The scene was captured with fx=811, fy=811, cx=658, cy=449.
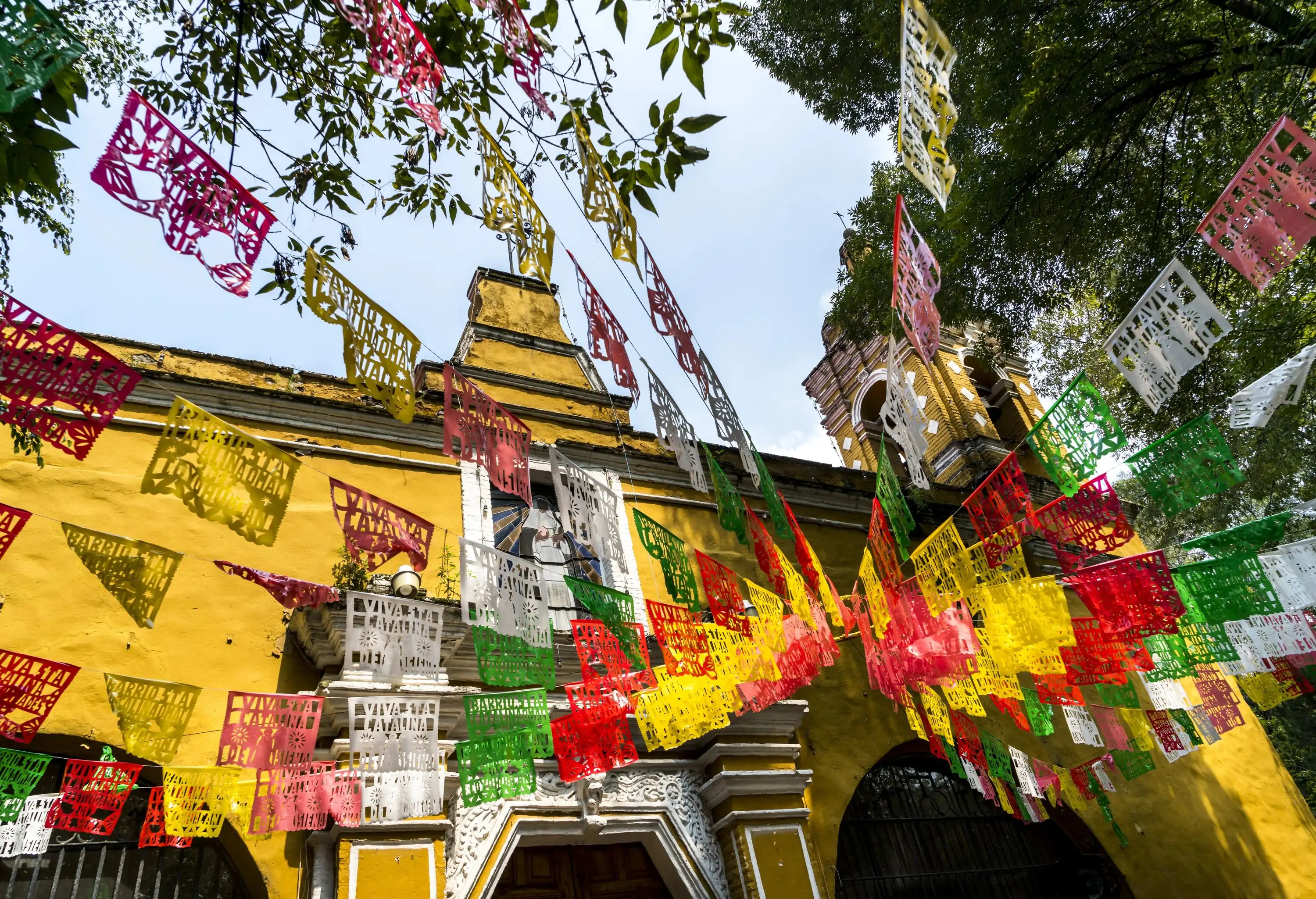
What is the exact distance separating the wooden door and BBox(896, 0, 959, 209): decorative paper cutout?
4481mm

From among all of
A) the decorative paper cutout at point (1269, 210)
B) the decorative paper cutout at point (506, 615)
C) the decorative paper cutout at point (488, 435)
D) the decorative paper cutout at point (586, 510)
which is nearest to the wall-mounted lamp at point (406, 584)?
the decorative paper cutout at point (506, 615)

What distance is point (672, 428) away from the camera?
13.9 ft

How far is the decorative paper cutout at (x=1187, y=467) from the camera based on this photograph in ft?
13.0

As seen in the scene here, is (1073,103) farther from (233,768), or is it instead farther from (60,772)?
(60,772)

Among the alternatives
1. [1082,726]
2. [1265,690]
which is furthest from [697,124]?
[1265,690]

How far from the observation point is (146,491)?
288 cm

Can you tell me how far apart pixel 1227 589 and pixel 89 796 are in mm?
6399

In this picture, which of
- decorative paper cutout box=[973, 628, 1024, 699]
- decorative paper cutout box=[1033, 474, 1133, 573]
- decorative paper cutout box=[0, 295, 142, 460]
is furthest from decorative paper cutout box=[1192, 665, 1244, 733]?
decorative paper cutout box=[0, 295, 142, 460]

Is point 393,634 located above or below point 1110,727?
above

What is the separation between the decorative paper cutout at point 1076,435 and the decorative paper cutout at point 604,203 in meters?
2.15

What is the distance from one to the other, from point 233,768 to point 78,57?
3165 millimetres

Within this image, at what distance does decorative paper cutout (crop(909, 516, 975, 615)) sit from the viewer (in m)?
4.61

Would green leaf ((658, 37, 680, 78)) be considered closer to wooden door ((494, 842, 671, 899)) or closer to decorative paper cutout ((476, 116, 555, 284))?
decorative paper cutout ((476, 116, 555, 284))

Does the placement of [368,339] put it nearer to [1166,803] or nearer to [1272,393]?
[1272,393]
